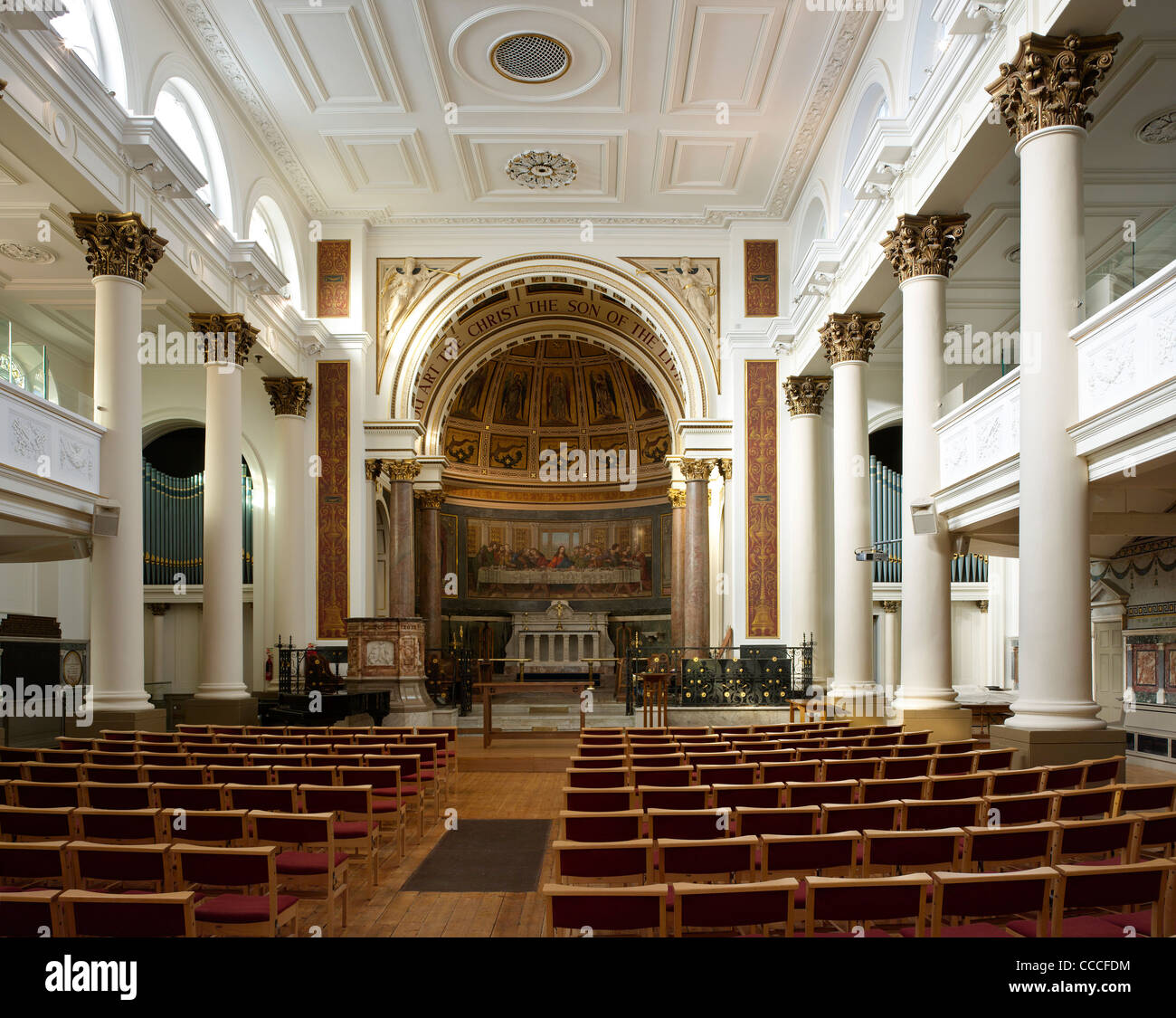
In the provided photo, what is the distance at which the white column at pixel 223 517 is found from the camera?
44.2ft

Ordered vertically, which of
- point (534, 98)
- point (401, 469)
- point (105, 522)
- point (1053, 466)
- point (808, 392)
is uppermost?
point (534, 98)

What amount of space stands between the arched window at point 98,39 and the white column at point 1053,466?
9522mm

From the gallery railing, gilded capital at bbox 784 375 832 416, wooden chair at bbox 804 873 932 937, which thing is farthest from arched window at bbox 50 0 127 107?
gilded capital at bbox 784 375 832 416

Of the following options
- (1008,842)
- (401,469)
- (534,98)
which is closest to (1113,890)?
(1008,842)

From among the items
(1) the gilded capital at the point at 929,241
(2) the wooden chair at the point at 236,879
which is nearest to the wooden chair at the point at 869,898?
(2) the wooden chair at the point at 236,879

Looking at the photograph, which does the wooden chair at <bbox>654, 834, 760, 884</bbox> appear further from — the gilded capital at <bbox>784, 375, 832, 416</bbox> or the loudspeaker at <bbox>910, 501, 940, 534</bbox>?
the gilded capital at <bbox>784, 375, 832, 416</bbox>

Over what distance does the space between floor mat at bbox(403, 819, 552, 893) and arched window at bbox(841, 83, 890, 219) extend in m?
9.80

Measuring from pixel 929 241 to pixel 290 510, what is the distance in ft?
39.4

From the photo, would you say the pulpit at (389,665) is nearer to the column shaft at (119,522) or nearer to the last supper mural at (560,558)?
the column shaft at (119,522)

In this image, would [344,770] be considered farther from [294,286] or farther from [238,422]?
[294,286]

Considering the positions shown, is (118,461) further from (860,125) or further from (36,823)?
(860,125)

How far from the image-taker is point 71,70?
930cm

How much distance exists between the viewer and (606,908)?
3.71 metres

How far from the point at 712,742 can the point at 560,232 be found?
13449mm
